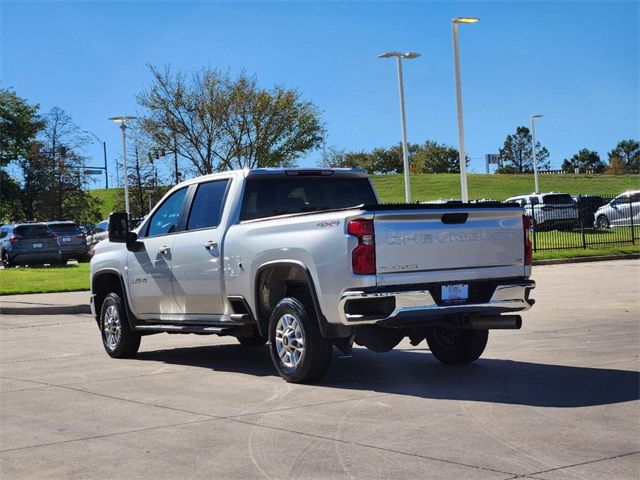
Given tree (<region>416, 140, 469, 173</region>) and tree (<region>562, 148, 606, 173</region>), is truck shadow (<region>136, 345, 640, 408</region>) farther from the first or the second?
tree (<region>562, 148, 606, 173</region>)

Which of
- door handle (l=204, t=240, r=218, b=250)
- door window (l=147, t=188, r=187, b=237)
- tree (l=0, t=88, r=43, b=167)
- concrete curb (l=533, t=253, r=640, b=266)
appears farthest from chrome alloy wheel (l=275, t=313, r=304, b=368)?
tree (l=0, t=88, r=43, b=167)

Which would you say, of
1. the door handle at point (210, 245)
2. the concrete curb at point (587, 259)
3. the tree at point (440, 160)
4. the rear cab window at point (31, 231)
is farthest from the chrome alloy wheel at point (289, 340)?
the tree at point (440, 160)

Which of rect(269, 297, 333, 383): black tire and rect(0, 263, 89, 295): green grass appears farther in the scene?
rect(0, 263, 89, 295): green grass

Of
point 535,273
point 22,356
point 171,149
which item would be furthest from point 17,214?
point 22,356

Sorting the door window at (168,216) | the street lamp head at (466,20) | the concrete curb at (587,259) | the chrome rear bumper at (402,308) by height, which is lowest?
the concrete curb at (587,259)

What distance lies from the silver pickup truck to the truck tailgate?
0.04 ft

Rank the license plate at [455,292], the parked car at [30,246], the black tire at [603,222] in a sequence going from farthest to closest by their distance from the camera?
the black tire at [603,222]
the parked car at [30,246]
the license plate at [455,292]

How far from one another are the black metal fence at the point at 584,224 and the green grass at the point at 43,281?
50.1 feet

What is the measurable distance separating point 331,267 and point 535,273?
17469mm

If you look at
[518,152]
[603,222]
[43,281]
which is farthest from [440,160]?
[43,281]

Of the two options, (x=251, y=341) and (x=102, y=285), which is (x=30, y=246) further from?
(x=251, y=341)

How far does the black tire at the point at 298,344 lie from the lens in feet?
29.1

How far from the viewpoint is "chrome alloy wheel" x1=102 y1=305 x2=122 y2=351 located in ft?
39.0

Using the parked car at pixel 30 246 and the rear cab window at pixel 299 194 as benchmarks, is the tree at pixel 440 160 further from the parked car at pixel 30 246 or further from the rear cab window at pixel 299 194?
the rear cab window at pixel 299 194
